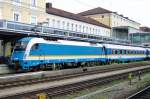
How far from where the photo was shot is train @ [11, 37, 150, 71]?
30406mm

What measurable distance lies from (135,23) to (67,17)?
181 feet

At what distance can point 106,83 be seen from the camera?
24766 millimetres

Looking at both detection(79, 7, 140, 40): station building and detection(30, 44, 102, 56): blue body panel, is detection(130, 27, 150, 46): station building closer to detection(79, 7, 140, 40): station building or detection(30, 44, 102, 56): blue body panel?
detection(79, 7, 140, 40): station building

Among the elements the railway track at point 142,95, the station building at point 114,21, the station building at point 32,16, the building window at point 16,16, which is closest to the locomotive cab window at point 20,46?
the station building at point 32,16

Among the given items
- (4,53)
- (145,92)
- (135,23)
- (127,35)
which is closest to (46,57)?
(4,53)

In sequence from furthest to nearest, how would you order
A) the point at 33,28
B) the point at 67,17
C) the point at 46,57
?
1. the point at 67,17
2. the point at 33,28
3. the point at 46,57

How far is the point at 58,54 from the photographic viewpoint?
35.0 m

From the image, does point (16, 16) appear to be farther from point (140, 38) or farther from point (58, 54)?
point (140, 38)

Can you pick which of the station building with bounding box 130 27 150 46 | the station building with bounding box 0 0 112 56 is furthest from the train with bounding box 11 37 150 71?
the station building with bounding box 130 27 150 46

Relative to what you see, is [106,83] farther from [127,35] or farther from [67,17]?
[127,35]

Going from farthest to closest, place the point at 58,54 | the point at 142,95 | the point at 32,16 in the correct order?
1. the point at 32,16
2. the point at 58,54
3. the point at 142,95

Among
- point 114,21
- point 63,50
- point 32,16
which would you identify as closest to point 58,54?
point 63,50

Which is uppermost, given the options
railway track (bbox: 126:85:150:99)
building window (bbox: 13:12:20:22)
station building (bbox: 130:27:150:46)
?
building window (bbox: 13:12:20:22)

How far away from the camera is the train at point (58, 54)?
3041 cm
